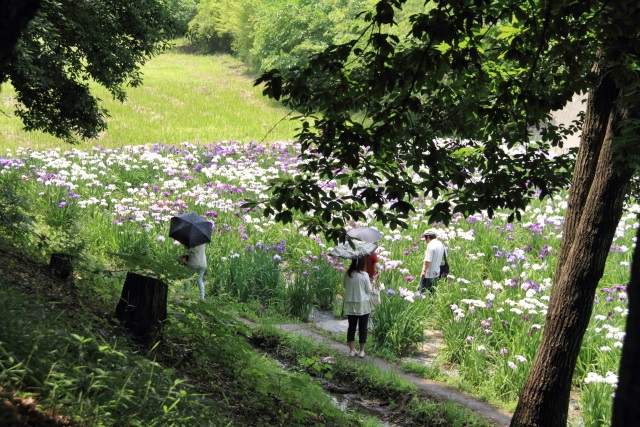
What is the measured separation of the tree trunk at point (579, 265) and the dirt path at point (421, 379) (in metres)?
1.62

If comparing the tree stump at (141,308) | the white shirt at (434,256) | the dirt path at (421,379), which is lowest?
the dirt path at (421,379)

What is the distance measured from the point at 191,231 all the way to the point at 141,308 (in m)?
4.42

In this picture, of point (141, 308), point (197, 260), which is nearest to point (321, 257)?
point (197, 260)

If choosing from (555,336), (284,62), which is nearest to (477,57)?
(555,336)

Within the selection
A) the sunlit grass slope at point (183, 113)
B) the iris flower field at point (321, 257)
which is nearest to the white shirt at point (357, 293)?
the iris flower field at point (321, 257)

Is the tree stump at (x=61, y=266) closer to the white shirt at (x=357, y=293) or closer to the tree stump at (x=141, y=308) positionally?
the tree stump at (x=141, y=308)

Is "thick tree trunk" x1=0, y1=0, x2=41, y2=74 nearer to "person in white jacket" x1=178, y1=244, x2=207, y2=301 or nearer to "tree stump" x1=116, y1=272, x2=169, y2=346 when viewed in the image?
"tree stump" x1=116, y1=272, x2=169, y2=346

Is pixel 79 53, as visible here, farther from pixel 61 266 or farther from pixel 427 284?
pixel 427 284

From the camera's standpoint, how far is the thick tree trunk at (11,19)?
1.95 m

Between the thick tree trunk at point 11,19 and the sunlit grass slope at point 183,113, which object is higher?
the sunlit grass slope at point 183,113

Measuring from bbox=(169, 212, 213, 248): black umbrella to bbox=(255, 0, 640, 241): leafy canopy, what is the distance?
429cm

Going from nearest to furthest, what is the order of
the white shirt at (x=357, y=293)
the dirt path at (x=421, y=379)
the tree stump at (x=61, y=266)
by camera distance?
the tree stump at (x=61, y=266) → the dirt path at (x=421, y=379) → the white shirt at (x=357, y=293)

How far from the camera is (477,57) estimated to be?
14.7 feet

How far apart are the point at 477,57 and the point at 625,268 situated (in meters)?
6.83
